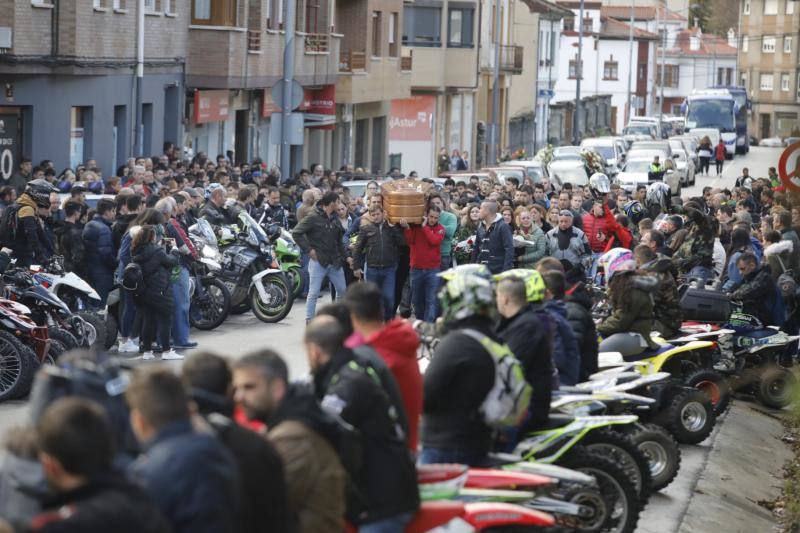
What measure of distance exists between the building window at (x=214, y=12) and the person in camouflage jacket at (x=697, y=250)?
19.5 meters

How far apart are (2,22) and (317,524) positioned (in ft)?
70.4

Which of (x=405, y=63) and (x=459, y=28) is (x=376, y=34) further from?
(x=459, y=28)

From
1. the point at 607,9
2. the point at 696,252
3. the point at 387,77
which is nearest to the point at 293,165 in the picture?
the point at 387,77

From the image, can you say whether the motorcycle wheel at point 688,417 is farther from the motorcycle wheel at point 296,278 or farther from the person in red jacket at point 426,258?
the motorcycle wheel at point 296,278

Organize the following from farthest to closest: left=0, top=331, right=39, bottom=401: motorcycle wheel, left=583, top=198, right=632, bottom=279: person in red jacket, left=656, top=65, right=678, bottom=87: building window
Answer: left=656, top=65, right=678, bottom=87: building window, left=583, top=198, right=632, bottom=279: person in red jacket, left=0, top=331, right=39, bottom=401: motorcycle wheel

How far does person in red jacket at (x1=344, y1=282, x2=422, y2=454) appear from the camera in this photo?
7.63 meters

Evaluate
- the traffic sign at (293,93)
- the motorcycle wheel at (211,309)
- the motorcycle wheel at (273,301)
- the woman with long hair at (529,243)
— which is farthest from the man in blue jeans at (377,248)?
the traffic sign at (293,93)

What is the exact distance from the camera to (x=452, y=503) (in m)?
7.42

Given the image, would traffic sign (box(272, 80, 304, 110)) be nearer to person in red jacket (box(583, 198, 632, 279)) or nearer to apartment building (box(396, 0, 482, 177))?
person in red jacket (box(583, 198, 632, 279))

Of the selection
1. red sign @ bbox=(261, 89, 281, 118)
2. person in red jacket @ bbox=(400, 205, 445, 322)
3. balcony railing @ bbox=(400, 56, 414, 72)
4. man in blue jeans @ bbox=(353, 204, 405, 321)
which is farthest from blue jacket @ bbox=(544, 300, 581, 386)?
balcony railing @ bbox=(400, 56, 414, 72)

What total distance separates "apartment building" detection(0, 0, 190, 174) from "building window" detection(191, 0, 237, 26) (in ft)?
2.13

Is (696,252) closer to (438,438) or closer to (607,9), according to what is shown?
(438,438)

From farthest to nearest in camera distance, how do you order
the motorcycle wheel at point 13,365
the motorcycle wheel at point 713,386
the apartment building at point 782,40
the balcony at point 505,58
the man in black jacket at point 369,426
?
1. the balcony at point 505,58
2. the motorcycle wheel at point 713,386
3. the motorcycle wheel at point 13,365
4. the man in black jacket at point 369,426
5. the apartment building at point 782,40

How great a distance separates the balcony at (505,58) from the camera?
71.4 meters
